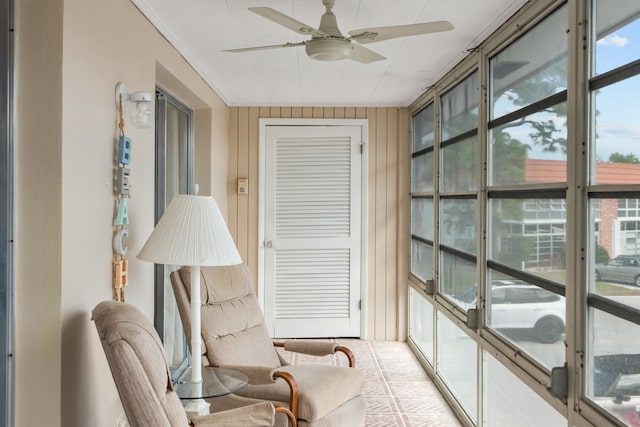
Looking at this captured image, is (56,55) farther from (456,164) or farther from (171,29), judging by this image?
(456,164)

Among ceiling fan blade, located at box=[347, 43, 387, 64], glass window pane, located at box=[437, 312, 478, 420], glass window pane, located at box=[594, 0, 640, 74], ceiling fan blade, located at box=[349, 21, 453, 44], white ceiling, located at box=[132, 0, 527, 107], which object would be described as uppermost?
white ceiling, located at box=[132, 0, 527, 107]

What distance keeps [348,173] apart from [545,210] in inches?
130

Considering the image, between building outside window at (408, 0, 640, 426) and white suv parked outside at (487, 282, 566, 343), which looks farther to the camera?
white suv parked outside at (487, 282, 566, 343)

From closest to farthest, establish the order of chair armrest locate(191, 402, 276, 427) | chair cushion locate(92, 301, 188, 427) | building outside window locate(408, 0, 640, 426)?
chair cushion locate(92, 301, 188, 427) → building outside window locate(408, 0, 640, 426) → chair armrest locate(191, 402, 276, 427)

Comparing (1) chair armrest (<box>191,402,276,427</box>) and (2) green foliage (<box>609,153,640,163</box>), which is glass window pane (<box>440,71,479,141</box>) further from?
(1) chair armrest (<box>191,402,276,427</box>)

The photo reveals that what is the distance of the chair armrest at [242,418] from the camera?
2084mm

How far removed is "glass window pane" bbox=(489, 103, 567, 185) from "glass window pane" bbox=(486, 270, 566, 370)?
524mm

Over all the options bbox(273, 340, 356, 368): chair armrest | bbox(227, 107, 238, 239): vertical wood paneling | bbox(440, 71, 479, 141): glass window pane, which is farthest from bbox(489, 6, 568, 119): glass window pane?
bbox(227, 107, 238, 239): vertical wood paneling

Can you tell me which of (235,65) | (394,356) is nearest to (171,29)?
(235,65)

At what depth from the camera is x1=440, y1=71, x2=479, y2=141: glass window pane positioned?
3523 mm

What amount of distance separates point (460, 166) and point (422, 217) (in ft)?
4.14

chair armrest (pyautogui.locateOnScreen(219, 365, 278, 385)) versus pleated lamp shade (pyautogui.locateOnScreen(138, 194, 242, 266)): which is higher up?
pleated lamp shade (pyautogui.locateOnScreen(138, 194, 242, 266))

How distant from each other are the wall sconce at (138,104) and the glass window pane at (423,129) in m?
2.74

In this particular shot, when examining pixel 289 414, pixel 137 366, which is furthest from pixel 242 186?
pixel 137 366
